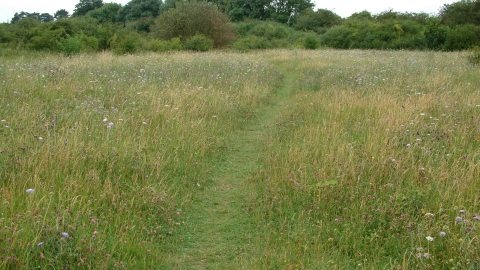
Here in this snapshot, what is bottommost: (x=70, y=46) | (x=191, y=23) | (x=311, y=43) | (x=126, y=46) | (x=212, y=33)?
(x=70, y=46)

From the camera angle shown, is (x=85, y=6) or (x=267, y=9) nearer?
(x=267, y=9)

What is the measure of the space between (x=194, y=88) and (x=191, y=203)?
580 cm

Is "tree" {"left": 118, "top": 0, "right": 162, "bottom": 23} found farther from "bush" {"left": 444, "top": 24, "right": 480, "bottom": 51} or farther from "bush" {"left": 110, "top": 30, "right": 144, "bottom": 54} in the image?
"bush" {"left": 444, "top": 24, "right": 480, "bottom": 51}

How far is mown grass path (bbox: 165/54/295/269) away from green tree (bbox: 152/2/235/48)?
90.8 feet

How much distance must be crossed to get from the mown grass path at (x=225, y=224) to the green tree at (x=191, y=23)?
2768 centimetres

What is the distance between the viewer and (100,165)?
16.0 feet

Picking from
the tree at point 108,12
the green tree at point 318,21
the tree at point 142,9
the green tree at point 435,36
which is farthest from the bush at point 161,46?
the tree at point 108,12

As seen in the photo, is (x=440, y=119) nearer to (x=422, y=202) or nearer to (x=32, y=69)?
(x=422, y=202)

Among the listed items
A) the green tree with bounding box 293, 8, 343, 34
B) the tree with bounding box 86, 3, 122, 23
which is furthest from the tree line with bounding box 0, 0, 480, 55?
the tree with bounding box 86, 3, 122, 23

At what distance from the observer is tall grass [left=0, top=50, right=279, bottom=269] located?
323 cm

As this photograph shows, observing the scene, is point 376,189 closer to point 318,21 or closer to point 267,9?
point 318,21

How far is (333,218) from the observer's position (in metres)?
4.11

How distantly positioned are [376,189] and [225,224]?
1.78m

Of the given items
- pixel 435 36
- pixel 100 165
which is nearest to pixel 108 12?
pixel 435 36
